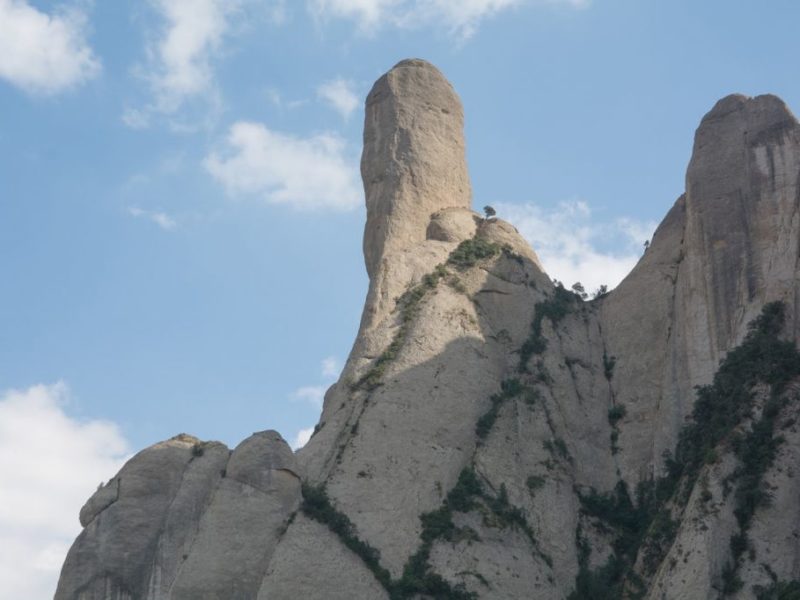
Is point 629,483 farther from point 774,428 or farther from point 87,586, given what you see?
point 87,586

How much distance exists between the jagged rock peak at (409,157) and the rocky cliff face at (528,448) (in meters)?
0.31

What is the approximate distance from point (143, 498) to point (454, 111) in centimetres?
2327

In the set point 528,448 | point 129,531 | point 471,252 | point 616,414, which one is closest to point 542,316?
point 471,252

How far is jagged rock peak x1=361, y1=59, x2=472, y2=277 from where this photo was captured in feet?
192

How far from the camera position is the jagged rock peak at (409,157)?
58656 millimetres

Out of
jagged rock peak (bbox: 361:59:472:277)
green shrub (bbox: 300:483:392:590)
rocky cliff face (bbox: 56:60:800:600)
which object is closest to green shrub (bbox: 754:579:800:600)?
rocky cliff face (bbox: 56:60:800:600)

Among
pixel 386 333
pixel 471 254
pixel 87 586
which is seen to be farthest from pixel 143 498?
pixel 471 254

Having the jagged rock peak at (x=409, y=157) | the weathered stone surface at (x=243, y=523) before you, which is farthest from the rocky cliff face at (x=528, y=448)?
the jagged rock peak at (x=409, y=157)

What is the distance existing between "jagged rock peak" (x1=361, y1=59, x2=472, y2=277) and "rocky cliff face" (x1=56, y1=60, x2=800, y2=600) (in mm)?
308

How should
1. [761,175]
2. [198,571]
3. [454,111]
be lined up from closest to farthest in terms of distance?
1. [198,571]
2. [761,175]
3. [454,111]

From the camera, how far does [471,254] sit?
188 feet

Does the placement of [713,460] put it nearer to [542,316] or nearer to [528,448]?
[528,448]

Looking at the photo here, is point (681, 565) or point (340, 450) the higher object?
point (340, 450)

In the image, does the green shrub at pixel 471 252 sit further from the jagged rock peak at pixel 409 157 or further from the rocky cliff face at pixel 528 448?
the jagged rock peak at pixel 409 157
